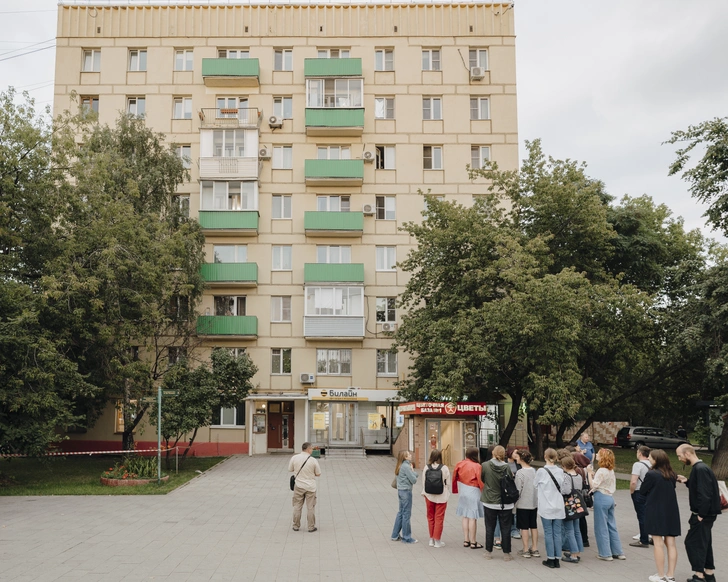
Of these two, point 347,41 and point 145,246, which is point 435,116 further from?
point 145,246

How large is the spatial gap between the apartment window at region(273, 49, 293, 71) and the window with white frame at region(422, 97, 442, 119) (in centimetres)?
715

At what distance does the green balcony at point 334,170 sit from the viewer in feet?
110

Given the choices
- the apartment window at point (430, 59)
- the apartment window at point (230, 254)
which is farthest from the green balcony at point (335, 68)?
the apartment window at point (230, 254)

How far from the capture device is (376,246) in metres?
34.0

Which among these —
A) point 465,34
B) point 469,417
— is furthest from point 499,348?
point 465,34

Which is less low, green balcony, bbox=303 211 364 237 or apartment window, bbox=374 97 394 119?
apartment window, bbox=374 97 394 119

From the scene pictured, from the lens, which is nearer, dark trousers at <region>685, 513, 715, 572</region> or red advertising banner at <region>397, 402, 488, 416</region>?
dark trousers at <region>685, 513, 715, 572</region>

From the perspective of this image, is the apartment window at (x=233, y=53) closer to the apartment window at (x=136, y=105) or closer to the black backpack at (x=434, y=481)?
the apartment window at (x=136, y=105)

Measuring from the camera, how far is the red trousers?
11.0 metres

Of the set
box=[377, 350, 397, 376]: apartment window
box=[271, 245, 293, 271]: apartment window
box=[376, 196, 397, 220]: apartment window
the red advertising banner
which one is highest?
box=[376, 196, 397, 220]: apartment window

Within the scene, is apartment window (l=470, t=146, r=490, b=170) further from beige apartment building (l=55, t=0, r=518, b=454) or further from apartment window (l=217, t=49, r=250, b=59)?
apartment window (l=217, t=49, r=250, b=59)

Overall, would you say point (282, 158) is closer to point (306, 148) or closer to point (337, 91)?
point (306, 148)

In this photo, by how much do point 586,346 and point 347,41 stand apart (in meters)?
20.0

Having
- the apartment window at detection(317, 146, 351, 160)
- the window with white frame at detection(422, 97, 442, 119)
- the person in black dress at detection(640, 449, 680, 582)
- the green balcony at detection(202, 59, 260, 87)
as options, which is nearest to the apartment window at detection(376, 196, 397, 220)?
the apartment window at detection(317, 146, 351, 160)
